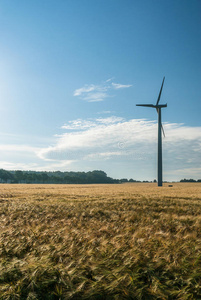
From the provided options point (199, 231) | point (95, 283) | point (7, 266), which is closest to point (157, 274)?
point (95, 283)

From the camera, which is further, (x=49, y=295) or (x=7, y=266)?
(x=7, y=266)

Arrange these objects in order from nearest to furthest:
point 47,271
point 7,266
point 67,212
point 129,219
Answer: point 47,271 → point 7,266 → point 129,219 → point 67,212

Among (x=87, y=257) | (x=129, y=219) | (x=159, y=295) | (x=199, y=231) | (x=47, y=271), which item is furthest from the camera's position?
(x=129, y=219)

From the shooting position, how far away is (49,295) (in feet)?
14.5

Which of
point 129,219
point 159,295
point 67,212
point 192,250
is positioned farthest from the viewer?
point 67,212

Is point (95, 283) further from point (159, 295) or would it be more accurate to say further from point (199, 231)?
point (199, 231)

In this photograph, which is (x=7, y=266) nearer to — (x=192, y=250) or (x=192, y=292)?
(x=192, y=292)

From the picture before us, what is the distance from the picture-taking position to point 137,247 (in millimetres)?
6371

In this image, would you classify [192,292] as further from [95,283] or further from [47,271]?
[47,271]

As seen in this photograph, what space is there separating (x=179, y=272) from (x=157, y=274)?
0.50 m

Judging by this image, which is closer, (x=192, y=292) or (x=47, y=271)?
(x=192, y=292)

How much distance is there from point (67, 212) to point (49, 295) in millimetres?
10879

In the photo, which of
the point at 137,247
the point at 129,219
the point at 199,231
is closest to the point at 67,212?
the point at 129,219

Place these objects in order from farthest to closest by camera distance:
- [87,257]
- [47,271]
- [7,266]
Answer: [87,257] → [7,266] → [47,271]
